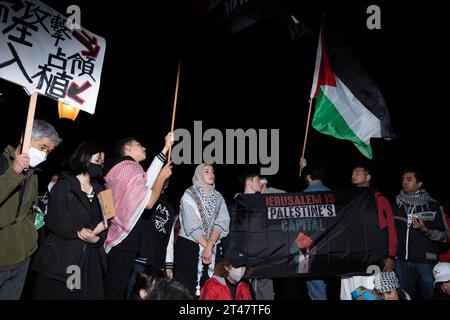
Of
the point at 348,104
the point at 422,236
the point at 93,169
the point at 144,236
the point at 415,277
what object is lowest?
the point at 415,277

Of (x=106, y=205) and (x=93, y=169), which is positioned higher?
(x=93, y=169)

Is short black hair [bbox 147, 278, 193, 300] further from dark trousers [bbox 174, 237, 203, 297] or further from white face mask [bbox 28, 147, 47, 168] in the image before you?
dark trousers [bbox 174, 237, 203, 297]

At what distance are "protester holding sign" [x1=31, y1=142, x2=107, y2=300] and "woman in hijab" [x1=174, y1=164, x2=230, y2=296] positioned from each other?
1.24 meters

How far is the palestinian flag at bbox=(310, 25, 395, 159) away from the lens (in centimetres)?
717

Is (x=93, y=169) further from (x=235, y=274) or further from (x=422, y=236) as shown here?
(x=422, y=236)

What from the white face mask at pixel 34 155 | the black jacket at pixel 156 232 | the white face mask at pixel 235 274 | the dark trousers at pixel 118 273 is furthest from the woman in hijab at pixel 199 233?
the white face mask at pixel 34 155

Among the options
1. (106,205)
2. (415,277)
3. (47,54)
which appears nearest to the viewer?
(106,205)

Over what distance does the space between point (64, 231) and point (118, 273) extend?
0.82 meters

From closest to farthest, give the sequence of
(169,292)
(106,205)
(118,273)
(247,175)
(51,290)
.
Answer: (169,292) → (51,290) → (106,205) → (118,273) → (247,175)

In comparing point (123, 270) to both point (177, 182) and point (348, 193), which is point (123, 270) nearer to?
point (348, 193)

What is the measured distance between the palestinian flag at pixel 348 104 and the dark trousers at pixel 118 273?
11.2 ft

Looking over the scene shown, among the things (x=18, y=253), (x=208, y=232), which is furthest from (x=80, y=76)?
(x=208, y=232)

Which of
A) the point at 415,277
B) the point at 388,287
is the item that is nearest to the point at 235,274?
the point at 388,287

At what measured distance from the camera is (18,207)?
434cm
